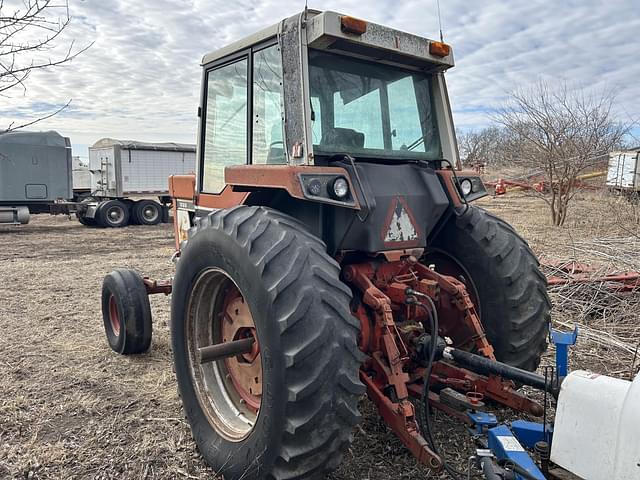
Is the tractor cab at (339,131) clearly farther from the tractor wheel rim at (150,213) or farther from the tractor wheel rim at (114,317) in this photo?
the tractor wheel rim at (150,213)

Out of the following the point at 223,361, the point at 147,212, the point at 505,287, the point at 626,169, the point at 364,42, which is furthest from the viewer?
the point at 626,169

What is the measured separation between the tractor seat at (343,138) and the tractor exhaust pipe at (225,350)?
1.18 m

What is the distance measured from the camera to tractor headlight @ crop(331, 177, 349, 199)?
2691 millimetres

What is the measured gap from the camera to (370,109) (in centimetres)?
332

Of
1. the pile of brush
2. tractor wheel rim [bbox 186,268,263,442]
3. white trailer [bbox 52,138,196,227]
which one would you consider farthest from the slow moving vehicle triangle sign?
white trailer [bbox 52,138,196,227]

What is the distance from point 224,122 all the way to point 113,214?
1487cm

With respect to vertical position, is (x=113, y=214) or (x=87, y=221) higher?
(x=113, y=214)

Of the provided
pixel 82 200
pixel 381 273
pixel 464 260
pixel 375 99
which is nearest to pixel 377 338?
pixel 381 273

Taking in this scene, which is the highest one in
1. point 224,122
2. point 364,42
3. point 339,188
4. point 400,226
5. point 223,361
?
point 364,42

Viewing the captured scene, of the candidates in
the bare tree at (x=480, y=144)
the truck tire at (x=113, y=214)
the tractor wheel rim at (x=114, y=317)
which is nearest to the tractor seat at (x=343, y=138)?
the tractor wheel rim at (x=114, y=317)

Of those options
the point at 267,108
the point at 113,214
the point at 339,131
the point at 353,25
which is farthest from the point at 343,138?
the point at 113,214

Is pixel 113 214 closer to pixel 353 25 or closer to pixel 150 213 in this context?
pixel 150 213

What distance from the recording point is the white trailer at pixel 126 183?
56.5 ft

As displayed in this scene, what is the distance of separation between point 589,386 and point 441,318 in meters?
1.48
